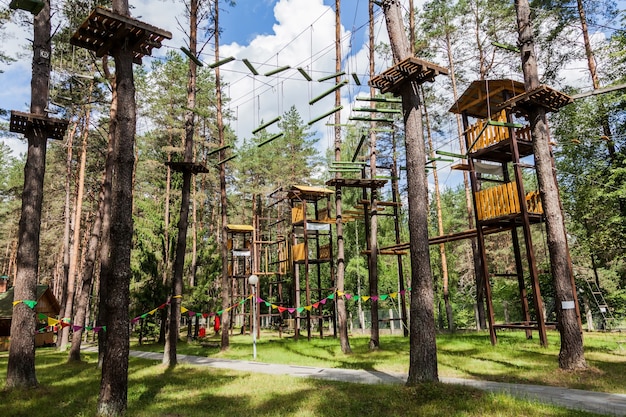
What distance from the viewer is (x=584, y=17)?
1947 cm

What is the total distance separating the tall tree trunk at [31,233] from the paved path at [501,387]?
508 cm

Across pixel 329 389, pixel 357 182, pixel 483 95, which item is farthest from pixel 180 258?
pixel 483 95

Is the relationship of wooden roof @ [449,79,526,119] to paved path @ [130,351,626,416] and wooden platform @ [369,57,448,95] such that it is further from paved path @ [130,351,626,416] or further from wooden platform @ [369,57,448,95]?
paved path @ [130,351,626,416]

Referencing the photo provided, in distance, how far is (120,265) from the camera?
6973mm

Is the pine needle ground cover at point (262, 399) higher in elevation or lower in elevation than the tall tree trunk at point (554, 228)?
lower

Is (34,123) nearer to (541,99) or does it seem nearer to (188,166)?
(188,166)

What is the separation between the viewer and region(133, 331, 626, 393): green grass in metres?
8.36

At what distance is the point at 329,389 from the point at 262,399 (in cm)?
136

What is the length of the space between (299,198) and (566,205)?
50.9 ft

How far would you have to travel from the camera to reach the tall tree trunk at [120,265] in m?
6.59

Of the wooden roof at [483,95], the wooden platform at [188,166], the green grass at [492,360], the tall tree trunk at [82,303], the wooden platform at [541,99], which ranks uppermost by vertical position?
the wooden roof at [483,95]

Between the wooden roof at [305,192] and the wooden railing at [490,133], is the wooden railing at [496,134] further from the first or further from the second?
the wooden roof at [305,192]

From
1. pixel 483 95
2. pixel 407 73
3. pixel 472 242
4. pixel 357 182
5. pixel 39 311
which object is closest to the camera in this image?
pixel 407 73

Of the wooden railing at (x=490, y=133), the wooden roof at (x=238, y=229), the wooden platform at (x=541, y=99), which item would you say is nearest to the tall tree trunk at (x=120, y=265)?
the wooden platform at (x=541, y=99)
